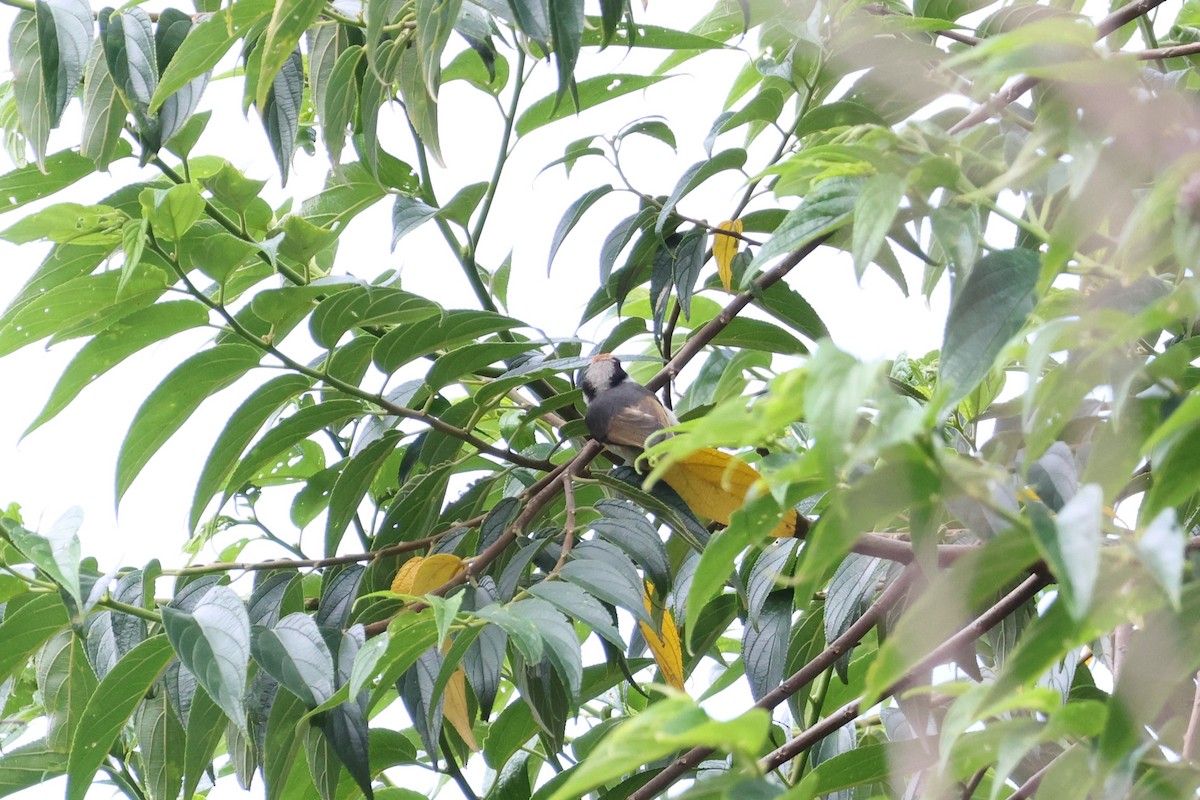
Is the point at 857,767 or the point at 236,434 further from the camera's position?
the point at 236,434

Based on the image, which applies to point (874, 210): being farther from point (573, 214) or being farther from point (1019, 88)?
point (573, 214)

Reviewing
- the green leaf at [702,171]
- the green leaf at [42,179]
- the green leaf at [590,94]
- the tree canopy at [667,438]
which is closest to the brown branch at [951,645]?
the tree canopy at [667,438]

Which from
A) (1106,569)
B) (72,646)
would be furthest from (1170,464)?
(72,646)

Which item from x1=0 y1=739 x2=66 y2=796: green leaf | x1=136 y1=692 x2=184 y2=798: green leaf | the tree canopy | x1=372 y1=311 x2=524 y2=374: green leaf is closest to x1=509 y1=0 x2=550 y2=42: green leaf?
the tree canopy

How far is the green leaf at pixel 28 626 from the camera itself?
74 centimetres

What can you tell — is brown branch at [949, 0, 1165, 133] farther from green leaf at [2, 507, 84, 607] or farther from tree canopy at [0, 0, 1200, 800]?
green leaf at [2, 507, 84, 607]

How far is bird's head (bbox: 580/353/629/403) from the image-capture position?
0.91 m

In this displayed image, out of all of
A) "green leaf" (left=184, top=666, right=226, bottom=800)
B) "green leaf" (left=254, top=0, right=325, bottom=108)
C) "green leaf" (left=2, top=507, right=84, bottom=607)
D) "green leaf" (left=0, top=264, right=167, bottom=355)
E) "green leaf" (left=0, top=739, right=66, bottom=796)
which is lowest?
"green leaf" (left=0, top=739, right=66, bottom=796)

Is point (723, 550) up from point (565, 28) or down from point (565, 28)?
down

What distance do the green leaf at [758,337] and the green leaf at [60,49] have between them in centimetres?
53

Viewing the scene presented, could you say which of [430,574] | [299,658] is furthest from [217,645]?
[430,574]

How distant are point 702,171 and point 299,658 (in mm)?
457

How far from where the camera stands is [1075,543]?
0.30 m

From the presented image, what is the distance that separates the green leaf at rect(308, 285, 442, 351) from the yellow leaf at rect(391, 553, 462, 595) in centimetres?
19
